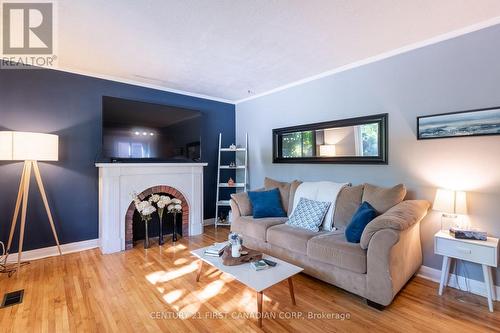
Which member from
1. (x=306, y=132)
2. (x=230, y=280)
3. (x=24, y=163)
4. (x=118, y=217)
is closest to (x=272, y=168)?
(x=306, y=132)

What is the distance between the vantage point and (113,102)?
3.61m

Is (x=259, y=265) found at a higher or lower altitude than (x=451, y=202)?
lower

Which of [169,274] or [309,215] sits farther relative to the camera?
[309,215]

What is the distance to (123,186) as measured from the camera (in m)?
3.56

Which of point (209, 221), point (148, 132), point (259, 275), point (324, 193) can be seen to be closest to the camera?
point (259, 275)

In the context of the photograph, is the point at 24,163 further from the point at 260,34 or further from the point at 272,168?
the point at 272,168

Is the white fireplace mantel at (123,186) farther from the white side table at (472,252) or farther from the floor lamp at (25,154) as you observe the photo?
the white side table at (472,252)

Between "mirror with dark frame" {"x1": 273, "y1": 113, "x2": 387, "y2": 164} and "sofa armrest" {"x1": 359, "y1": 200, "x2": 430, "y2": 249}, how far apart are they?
802 mm

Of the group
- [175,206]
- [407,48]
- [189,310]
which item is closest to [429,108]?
[407,48]

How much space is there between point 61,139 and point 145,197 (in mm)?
1377

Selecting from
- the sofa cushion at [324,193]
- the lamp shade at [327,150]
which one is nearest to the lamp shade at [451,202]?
the sofa cushion at [324,193]

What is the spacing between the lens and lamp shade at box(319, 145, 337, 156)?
3.55 meters

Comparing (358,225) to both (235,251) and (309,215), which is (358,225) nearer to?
(309,215)

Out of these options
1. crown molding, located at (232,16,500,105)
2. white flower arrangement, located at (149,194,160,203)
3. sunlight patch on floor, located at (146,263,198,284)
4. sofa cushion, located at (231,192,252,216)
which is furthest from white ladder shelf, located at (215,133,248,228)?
sunlight patch on floor, located at (146,263,198,284)
